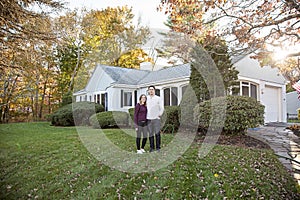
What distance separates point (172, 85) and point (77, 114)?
6077 mm

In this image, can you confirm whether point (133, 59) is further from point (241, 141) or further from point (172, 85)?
point (241, 141)

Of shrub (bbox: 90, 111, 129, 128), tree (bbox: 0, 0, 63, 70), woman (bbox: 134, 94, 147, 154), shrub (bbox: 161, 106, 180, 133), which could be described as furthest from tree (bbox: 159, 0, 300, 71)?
shrub (bbox: 90, 111, 129, 128)

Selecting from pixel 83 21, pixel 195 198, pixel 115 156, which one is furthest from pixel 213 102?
pixel 83 21

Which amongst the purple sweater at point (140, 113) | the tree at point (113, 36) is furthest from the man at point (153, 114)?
the tree at point (113, 36)

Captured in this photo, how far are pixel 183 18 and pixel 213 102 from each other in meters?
2.89

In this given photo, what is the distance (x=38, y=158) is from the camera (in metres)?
5.50

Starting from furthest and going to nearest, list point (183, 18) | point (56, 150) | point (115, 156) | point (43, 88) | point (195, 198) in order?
point (43, 88), point (183, 18), point (56, 150), point (115, 156), point (195, 198)

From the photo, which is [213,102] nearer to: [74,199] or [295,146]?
[295,146]

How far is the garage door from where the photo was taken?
474 inches

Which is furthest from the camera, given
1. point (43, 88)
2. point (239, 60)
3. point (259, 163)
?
point (43, 88)

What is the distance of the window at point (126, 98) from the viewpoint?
1345 centimetres

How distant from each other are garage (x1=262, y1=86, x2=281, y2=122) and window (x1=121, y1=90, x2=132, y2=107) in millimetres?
7841

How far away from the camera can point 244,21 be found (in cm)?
661

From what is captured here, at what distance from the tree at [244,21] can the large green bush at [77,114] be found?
7.93m
